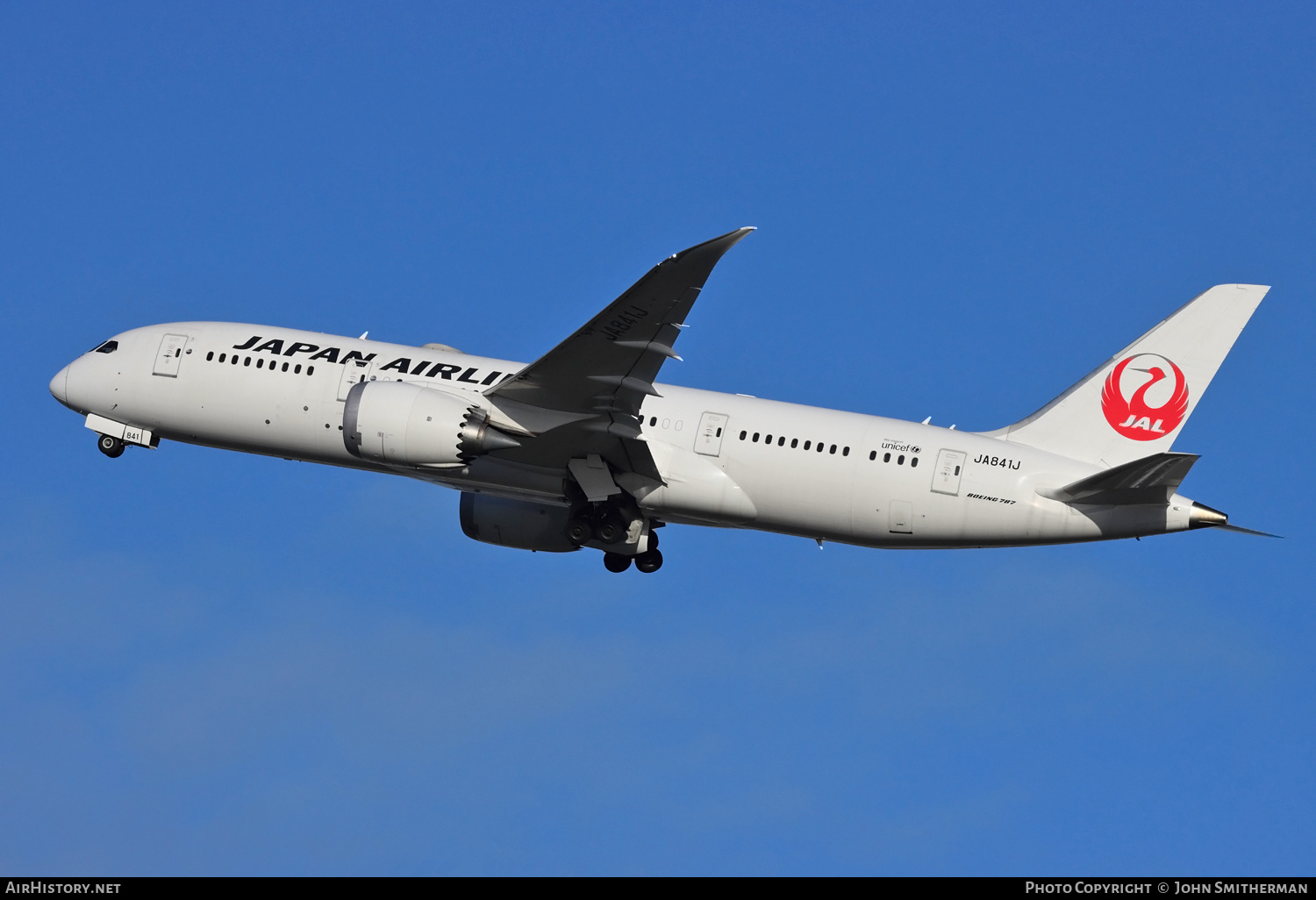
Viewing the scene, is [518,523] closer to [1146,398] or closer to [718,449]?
[718,449]

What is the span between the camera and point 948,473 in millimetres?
34625

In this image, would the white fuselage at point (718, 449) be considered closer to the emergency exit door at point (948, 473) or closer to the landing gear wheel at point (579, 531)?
the emergency exit door at point (948, 473)

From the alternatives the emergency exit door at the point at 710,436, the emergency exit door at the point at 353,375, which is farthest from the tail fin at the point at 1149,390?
the emergency exit door at the point at 353,375

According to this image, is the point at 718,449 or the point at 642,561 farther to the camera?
the point at 642,561

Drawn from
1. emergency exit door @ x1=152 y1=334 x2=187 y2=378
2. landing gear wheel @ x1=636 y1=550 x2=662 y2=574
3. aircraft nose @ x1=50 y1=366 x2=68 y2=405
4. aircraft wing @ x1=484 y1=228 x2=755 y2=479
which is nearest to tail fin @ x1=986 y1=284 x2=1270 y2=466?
aircraft wing @ x1=484 y1=228 x2=755 y2=479

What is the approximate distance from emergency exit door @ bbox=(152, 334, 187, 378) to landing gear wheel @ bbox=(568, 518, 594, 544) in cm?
1135

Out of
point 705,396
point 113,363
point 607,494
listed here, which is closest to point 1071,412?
point 705,396

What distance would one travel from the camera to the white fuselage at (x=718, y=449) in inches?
1358

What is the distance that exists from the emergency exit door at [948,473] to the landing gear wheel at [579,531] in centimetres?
879

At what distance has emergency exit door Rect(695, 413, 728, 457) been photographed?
35.8m

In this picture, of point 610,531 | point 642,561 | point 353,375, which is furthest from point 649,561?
point 353,375

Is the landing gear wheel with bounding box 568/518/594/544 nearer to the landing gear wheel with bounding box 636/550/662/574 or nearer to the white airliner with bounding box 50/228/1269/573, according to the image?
the white airliner with bounding box 50/228/1269/573

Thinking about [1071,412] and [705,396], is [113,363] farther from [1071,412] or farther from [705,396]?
[1071,412]

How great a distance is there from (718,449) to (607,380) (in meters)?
3.62
